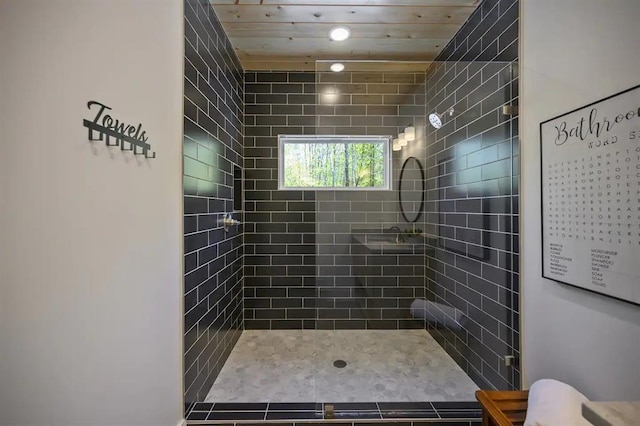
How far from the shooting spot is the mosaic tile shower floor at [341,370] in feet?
5.89

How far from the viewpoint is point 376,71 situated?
8.18ft

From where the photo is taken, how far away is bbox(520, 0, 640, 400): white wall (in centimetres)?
104

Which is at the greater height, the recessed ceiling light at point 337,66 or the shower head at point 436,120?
the recessed ceiling light at point 337,66

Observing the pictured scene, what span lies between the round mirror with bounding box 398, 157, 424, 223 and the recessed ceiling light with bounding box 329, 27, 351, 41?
1.15 metres

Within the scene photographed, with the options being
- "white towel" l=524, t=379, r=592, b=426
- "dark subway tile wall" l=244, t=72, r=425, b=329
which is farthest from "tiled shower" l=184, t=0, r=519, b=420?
"white towel" l=524, t=379, r=592, b=426

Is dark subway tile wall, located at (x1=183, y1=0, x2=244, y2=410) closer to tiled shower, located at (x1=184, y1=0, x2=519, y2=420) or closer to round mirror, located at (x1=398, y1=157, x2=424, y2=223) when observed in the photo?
tiled shower, located at (x1=184, y1=0, x2=519, y2=420)

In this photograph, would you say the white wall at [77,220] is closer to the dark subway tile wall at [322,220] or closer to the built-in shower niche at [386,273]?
the dark subway tile wall at [322,220]

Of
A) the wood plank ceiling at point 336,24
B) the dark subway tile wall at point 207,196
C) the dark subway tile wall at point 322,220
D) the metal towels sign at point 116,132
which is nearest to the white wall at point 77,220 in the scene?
the metal towels sign at point 116,132

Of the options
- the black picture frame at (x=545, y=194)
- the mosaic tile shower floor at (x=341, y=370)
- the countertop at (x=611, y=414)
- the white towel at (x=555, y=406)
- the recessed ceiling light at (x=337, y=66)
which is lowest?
the mosaic tile shower floor at (x=341, y=370)

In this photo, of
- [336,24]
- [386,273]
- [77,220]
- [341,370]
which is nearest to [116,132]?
[77,220]

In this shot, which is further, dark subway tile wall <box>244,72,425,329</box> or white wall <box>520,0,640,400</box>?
dark subway tile wall <box>244,72,425,329</box>

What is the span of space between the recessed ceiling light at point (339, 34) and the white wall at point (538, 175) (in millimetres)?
1167

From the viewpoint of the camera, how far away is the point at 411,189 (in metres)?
2.60

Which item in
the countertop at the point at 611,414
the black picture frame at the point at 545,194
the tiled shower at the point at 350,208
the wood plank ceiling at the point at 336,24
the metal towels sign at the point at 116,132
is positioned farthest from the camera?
the wood plank ceiling at the point at 336,24
